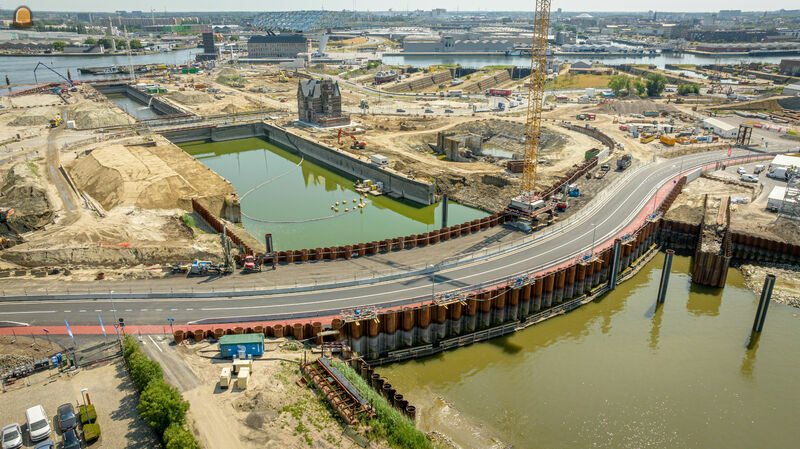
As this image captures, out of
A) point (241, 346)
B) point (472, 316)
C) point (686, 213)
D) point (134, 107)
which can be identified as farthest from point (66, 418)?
point (134, 107)

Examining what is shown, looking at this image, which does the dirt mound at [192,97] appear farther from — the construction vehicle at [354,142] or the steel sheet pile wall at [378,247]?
the steel sheet pile wall at [378,247]

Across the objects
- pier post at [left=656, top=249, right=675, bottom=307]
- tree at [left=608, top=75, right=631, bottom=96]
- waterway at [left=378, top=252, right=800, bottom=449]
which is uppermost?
tree at [left=608, top=75, right=631, bottom=96]

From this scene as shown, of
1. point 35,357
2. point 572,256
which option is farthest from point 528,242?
point 35,357

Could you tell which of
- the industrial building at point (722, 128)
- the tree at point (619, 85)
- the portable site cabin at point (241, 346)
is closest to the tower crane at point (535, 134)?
the portable site cabin at point (241, 346)

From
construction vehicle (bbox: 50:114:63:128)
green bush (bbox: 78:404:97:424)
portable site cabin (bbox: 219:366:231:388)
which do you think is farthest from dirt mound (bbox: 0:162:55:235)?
portable site cabin (bbox: 219:366:231:388)

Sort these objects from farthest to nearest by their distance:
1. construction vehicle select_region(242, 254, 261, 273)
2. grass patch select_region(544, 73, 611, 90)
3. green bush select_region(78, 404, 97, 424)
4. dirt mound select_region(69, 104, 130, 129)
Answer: grass patch select_region(544, 73, 611, 90) < dirt mound select_region(69, 104, 130, 129) < construction vehicle select_region(242, 254, 261, 273) < green bush select_region(78, 404, 97, 424)

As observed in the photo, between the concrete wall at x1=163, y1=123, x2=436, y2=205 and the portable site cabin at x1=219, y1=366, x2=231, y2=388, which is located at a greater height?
the portable site cabin at x1=219, y1=366, x2=231, y2=388

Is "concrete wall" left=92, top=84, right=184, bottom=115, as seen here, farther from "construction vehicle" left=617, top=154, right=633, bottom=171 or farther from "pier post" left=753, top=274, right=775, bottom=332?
"pier post" left=753, top=274, right=775, bottom=332
